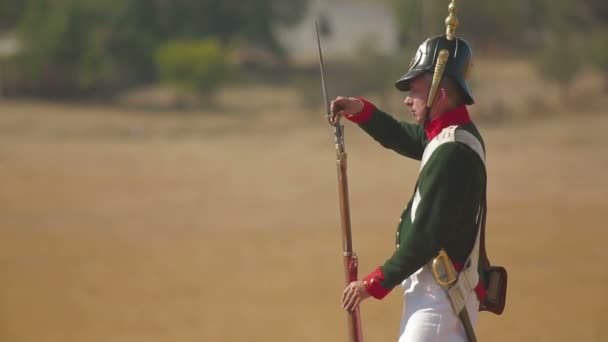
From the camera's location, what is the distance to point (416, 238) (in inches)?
120

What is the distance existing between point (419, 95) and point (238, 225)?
8476mm

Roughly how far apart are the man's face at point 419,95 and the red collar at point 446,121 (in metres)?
0.04

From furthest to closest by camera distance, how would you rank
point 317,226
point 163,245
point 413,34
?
point 413,34, point 317,226, point 163,245

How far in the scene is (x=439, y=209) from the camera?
118 inches

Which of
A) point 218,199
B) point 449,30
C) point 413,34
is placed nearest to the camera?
point 449,30

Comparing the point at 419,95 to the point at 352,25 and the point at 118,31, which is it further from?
the point at 118,31

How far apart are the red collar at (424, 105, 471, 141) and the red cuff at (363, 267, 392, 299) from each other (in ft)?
1.40

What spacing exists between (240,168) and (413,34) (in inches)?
130

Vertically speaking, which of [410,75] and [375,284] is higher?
[410,75]

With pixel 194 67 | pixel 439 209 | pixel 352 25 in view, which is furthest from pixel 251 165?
pixel 439 209

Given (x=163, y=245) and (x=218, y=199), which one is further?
(x=218, y=199)

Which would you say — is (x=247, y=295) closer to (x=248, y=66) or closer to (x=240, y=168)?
(x=240, y=168)

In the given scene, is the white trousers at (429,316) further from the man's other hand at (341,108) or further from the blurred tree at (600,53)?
the blurred tree at (600,53)

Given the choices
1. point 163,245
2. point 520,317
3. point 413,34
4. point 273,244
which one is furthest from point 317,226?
point 413,34
